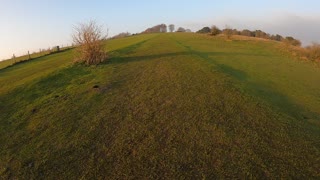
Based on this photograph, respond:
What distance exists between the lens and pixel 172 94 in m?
19.5

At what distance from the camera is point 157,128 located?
1463 cm

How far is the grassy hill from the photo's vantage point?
11570mm

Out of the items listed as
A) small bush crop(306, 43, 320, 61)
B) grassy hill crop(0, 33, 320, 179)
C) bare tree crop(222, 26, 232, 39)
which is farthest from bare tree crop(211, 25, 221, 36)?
grassy hill crop(0, 33, 320, 179)

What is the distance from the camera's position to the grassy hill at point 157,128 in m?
11.6

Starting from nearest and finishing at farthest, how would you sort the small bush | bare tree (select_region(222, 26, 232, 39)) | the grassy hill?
the grassy hill < the small bush < bare tree (select_region(222, 26, 232, 39))

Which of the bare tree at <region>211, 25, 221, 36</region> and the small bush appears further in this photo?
the bare tree at <region>211, 25, 221, 36</region>

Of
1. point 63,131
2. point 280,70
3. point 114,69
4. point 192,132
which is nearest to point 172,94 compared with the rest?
point 192,132

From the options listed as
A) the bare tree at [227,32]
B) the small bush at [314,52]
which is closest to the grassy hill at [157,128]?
the small bush at [314,52]

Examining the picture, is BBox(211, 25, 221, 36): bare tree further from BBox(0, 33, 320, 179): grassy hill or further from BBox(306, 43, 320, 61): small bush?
BBox(0, 33, 320, 179): grassy hill

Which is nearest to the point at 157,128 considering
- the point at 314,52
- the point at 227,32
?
the point at 314,52

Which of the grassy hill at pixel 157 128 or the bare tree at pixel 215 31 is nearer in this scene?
the grassy hill at pixel 157 128

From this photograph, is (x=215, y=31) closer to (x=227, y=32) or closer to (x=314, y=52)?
(x=227, y=32)

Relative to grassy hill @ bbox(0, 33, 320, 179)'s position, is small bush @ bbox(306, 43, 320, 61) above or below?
below

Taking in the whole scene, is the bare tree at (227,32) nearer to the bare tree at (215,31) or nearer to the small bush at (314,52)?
the bare tree at (215,31)
